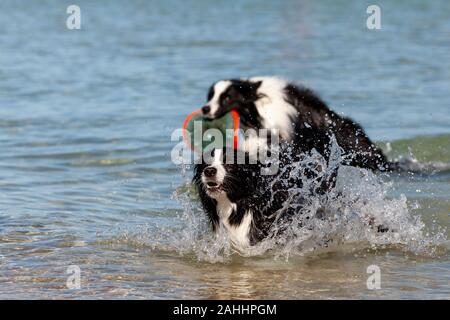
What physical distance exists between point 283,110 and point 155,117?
15.4 ft

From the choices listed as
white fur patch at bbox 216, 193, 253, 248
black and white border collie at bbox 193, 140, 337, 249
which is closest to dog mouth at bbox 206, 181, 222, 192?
black and white border collie at bbox 193, 140, 337, 249

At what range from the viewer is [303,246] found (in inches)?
260

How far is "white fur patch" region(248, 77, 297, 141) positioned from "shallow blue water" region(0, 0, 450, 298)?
1093 mm

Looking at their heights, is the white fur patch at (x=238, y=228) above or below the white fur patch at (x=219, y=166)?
below

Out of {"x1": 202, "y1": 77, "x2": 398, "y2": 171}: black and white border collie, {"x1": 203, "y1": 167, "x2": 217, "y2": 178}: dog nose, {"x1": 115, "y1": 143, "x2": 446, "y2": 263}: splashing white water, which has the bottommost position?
{"x1": 115, "y1": 143, "x2": 446, "y2": 263}: splashing white water

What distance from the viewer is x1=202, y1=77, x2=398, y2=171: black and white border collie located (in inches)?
276

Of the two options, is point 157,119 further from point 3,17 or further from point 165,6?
point 165,6

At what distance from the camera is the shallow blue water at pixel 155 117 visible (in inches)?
235

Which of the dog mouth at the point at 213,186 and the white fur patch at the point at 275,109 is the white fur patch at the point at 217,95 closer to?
the white fur patch at the point at 275,109

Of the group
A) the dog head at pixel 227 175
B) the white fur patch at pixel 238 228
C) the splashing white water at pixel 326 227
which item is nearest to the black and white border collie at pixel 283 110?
the splashing white water at pixel 326 227

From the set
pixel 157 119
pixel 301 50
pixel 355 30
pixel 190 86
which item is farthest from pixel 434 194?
pixel 355 30

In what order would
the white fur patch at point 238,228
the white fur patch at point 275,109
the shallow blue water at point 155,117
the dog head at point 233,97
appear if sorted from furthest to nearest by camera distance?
the dog head at point 233,97
the white fur patch at point 275,109
the white fur patch at point 238,228
the shallow blue water at point 155,117

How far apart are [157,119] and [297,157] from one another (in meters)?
4.91

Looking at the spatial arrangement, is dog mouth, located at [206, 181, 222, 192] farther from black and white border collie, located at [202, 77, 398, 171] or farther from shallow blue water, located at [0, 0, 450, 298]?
black and white border collie, located at [202, 77, 398, 171]
